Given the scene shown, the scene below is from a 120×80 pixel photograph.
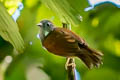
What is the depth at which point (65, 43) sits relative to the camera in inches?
16.4

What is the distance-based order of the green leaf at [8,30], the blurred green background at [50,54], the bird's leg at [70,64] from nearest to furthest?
the green leaf at [8,30]
the bird's leg at [70,64]
the blurred green background at [50,54]

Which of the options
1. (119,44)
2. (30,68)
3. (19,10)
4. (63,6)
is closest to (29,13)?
(19,10)

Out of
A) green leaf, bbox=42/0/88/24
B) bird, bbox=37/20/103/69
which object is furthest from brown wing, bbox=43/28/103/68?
green leaf, bbox=42/0/88/24

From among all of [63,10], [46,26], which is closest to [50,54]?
[46,26]

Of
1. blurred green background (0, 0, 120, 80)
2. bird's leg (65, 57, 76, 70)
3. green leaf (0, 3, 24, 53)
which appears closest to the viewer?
green leaf (0, 3, 24, 53)

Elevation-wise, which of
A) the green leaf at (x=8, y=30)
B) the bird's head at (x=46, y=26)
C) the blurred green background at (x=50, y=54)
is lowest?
the blurred green background at (x=50, y=54)

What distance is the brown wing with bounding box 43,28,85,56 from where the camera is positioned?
41 cm

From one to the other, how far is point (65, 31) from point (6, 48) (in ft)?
1.17

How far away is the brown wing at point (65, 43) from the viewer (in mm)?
412

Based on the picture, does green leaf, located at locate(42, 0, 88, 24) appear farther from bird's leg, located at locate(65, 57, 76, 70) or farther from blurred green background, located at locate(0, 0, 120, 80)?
blurred green background, located at locate(0, 0, 120, 80)

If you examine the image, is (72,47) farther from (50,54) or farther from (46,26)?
(50,54)

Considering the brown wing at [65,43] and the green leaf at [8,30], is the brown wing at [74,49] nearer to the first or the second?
the brown wing at [65,43]

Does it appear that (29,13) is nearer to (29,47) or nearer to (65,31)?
(29,47)

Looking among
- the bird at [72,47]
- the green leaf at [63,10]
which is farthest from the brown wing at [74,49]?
the green leaf at [63,10]
